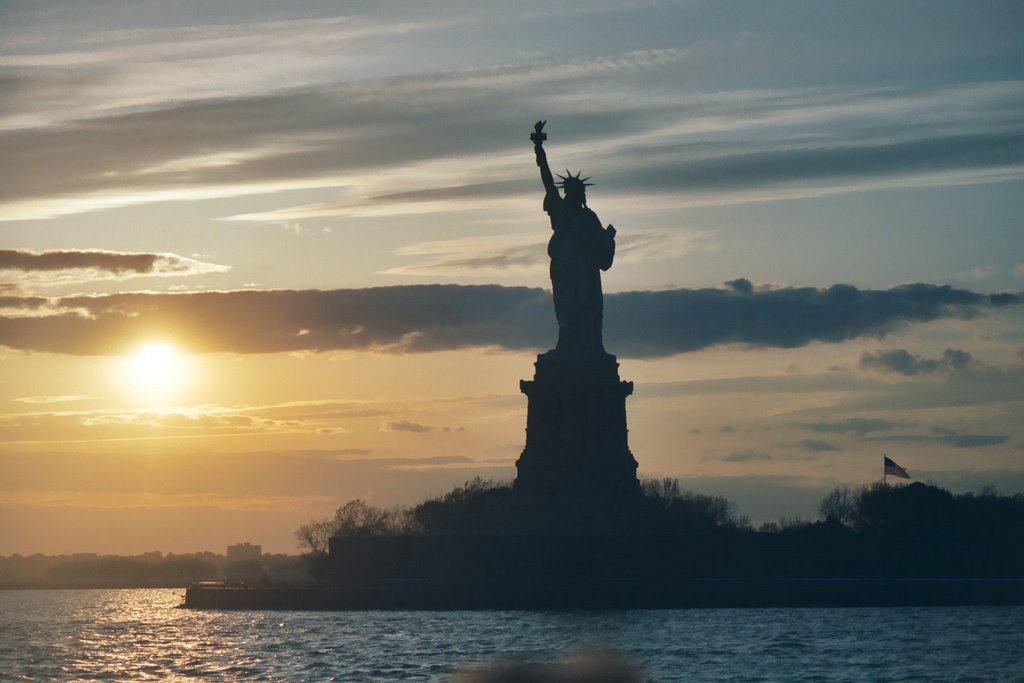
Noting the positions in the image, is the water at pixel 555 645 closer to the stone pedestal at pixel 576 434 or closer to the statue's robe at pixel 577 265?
the stone pedestal at pixel 576 434

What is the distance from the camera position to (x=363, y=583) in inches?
2584

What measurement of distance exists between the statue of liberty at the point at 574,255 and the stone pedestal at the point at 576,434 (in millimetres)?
1027

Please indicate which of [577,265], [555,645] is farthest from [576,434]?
[555,645]

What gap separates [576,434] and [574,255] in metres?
6.21

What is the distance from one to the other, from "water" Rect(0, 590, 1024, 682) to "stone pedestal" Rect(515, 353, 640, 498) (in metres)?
4.84

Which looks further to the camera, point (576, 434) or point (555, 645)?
point (576, 434)

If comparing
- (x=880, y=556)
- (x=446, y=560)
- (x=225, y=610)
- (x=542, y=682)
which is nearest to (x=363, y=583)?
(x=446, y=560)

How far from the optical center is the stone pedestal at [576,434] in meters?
61.3

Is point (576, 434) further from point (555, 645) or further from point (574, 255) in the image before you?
point (555, 645)

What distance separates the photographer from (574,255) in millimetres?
62938

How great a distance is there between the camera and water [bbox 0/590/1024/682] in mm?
40719

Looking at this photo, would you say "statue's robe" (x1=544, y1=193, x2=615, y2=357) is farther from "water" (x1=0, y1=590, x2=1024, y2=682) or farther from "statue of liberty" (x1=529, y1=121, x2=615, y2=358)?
"water" (x1=0, y1=590, x2=1024, y2=682)

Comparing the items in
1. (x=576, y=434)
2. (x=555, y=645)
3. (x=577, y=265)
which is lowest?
(x=555, y=645)

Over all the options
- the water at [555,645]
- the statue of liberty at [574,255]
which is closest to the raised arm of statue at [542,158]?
the statue of liberty at [574,255]
